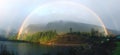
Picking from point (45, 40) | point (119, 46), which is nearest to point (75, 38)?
Answer: point (45, 40)

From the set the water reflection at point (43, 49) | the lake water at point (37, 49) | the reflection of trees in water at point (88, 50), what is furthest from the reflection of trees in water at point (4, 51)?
the reflection of trees in water at point (88, 50)

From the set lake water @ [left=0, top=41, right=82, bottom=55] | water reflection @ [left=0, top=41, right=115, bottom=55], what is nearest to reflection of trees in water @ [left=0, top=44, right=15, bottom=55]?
water reflection @ [left=0, top=41, right=115, bottom=55]

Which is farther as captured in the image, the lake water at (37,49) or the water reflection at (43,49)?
the lake water at (37,49)

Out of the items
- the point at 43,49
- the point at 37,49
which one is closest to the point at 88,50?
the point at 43,49

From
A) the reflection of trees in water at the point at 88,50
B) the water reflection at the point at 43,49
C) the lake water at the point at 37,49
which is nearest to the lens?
the reflection of trees in water at the point at 88,50

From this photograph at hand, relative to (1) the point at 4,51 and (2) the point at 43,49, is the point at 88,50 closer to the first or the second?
(2) the point at 43,49

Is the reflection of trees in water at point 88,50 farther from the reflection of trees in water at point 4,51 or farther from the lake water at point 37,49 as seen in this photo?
the reflection of trees in water at point 4,51

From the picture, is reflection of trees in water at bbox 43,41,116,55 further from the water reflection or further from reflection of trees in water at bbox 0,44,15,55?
reflection of trees in water at bbox 0,44,15,55

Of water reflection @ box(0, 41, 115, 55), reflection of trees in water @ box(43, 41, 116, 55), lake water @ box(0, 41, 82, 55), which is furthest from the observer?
lake water @ box(0, 41, 82, 55)
